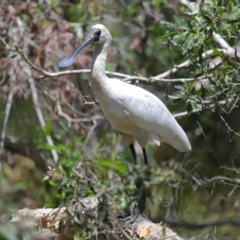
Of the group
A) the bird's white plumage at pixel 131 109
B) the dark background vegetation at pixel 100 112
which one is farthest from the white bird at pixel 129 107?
the dark background vegetation at pixel 100 112

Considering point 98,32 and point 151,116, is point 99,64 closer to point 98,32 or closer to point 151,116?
point 98,32

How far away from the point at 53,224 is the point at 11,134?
9.23ft

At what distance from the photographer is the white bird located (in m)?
4.91

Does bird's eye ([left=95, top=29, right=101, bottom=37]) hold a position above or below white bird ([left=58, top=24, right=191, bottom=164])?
above

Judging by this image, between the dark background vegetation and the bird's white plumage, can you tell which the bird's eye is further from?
the dark background vegetation

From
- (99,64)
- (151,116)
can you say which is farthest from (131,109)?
(99,64)

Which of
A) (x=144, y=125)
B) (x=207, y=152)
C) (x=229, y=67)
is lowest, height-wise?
(x=207, y=152)

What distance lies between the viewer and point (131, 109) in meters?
4.95

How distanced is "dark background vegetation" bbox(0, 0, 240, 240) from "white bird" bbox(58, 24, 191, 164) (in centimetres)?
17

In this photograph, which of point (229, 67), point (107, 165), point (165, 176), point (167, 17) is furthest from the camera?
point (167, 17)

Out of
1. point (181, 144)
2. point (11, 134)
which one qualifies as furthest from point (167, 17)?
point (181, 144)

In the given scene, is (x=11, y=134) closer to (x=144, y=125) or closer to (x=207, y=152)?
(x=207, y=152)

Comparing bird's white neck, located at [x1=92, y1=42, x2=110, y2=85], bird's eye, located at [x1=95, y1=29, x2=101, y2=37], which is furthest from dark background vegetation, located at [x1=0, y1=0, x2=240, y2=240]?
bird's eye, located at [x1=95, y1=29, x2=101, y2=37]

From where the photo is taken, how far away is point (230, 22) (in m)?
4.62
